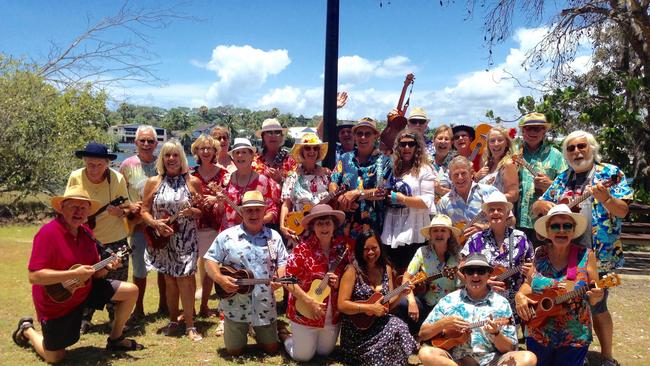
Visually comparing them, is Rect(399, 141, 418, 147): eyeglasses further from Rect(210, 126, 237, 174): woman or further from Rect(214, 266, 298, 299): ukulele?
→ Rect(210, 126, 237, 174): woman

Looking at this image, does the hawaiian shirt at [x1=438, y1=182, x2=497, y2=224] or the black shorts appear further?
the hawaiian shirt at [x1=438, y1=182, x2=497, y2=224]

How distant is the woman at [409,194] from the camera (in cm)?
508

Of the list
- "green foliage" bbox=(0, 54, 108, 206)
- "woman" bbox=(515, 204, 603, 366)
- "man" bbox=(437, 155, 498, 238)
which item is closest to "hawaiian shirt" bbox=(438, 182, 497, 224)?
"man" bbox=(437, 155, 498, 238)

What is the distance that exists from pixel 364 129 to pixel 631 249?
1041cm

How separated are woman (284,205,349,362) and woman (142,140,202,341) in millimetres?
1274

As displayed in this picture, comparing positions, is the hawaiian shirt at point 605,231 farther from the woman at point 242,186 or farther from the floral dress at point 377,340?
the woman at point 242,186

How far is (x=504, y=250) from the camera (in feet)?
15.2

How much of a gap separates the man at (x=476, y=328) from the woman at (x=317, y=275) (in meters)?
1.06

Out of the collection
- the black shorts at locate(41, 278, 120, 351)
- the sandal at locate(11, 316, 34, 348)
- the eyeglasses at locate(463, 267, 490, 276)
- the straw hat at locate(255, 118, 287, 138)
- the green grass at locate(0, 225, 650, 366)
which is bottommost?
the green grass at locate(0, 225, 650, 366)

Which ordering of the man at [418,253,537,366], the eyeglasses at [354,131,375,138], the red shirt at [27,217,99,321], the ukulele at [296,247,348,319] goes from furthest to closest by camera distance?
1. the eyeglasses at [354,131,375,138]
2. the ukulele at [296,247,348,319]
3. the red shirt at [27,217,99,321]
4. the man at [418,253,537,366]

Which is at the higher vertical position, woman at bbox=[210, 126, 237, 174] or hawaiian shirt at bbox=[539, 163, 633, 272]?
woman at bbox=[210, 126, 237, 174]

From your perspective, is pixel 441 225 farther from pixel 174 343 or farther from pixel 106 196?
pixel 106 196

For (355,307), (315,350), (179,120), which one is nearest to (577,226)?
(355,307)

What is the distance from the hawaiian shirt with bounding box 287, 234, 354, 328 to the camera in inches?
188
